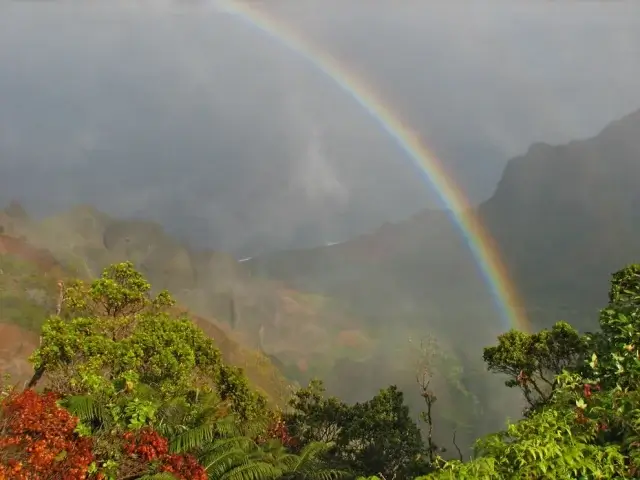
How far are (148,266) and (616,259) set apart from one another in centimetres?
5459

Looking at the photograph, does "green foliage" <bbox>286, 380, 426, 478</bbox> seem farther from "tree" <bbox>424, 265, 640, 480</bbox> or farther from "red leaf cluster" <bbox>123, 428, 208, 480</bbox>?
"tree" <bbox>424, 265, 640, 480</bbox>

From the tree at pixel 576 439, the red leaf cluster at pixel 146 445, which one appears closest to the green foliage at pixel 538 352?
the red leaf cluster at pixel 146 445

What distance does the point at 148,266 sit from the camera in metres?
63.7

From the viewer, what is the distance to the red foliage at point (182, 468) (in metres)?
6.82

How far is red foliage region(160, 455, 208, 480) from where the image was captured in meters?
6.82

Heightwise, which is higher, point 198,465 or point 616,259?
point 616,259

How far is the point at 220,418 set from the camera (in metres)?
10.8

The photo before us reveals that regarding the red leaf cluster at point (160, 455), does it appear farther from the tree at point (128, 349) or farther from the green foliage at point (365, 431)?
the green foliage at point (365, 431)

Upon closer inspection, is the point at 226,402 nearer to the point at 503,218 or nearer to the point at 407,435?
the point at 407,435

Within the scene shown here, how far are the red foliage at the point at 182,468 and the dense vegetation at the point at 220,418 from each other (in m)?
0.02

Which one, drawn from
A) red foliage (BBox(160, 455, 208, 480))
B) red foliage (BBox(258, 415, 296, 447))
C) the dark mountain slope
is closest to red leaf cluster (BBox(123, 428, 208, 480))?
red foliage (BBox(160, 455, 208, 480))

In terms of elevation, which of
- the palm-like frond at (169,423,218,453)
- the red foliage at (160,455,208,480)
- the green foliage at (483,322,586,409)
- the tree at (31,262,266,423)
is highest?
the green foliage at (483,322,586,409)

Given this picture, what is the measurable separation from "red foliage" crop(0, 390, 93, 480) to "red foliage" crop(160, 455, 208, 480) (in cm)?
95

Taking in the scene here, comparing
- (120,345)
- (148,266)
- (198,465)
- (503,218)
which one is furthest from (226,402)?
(503,218)
